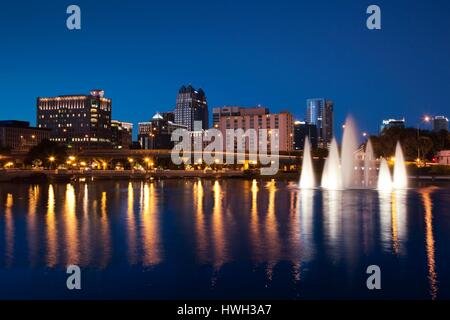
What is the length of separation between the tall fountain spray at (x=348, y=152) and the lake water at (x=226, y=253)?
28.3 meters

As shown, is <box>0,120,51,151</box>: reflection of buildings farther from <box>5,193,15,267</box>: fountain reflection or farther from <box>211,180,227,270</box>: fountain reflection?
<box>211,180,227,270</box>: fountain reflection

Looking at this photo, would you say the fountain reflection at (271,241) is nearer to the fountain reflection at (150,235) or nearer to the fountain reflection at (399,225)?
the fountain reflection at (150,235)

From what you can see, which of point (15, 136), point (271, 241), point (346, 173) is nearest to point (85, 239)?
point (271, 241)

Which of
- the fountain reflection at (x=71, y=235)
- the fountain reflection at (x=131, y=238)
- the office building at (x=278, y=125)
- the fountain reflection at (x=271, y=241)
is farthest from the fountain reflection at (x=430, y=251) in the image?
the office building at (x=278, y=125)

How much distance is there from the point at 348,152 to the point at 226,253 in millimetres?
46604

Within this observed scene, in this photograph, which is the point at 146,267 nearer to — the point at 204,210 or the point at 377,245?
the point at 377,245

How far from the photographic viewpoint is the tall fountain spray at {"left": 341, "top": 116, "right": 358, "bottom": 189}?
58.8 metres

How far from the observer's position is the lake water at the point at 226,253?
1323 cm

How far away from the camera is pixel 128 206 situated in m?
34.6

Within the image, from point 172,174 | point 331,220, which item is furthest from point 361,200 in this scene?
point 172,174

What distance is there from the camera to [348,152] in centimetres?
6138

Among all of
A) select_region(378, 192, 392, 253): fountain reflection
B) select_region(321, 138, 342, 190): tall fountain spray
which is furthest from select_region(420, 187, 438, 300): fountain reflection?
select_region(321, 138, 342, 190): tall fountain spray

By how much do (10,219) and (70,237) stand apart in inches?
329

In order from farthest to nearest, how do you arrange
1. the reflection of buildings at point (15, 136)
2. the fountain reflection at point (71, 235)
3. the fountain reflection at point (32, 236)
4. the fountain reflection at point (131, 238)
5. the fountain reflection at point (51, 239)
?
the reflection of buildings at point (15, 136)
the fountain reflection at point (32, 236)
the fountain reflection at point (71, 235)
the fountain reflection at point (131, 238)
the fountain reflection at point (51, 239)
